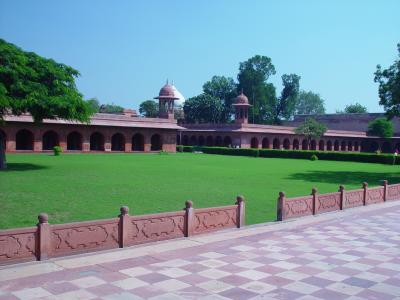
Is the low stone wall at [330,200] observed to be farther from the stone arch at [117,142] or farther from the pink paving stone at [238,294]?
the stone arch at [117,142]

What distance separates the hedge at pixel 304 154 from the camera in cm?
3531

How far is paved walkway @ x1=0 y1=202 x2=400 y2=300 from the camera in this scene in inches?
196

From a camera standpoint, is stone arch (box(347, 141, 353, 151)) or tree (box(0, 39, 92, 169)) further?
stone arch (box(347, 141, 353, 151))

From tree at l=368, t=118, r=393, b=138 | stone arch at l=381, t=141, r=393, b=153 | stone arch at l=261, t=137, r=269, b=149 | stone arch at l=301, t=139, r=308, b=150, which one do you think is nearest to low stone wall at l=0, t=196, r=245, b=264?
stone arch at l=261, t=137, r=269, b=149

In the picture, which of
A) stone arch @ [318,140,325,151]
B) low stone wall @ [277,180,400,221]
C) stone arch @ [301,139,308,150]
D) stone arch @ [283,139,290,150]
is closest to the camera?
low stone wall @ [277,180,400,221]

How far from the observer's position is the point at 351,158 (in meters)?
36.7

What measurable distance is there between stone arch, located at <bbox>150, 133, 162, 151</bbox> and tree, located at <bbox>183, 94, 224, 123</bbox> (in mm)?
21638

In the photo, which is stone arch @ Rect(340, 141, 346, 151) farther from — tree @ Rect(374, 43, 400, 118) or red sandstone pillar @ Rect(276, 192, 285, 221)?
red sandstone pillar @ Rect(276, 192, 285, 221)

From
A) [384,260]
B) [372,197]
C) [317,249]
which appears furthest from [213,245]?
[372,197]

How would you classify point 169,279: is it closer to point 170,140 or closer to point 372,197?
point 372,197

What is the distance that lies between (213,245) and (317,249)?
176 cm

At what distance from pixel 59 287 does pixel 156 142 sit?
131 feet

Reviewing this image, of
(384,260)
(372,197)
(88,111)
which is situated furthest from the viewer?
(88,111)

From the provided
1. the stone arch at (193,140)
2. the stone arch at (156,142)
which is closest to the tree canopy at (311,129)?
the stone arch at (193,140)
